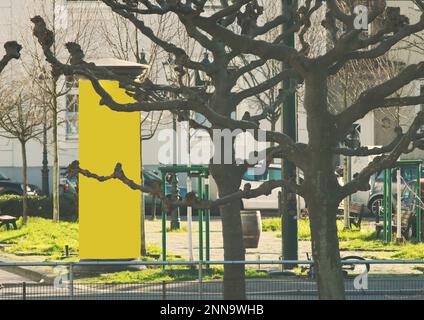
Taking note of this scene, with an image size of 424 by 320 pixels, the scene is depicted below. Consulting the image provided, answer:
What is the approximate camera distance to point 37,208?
124 feet

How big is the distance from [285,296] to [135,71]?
28.3 ft

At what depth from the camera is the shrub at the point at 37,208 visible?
3759 centimetres

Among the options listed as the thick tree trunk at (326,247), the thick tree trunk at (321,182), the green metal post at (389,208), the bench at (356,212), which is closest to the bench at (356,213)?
the bench at (356,212)

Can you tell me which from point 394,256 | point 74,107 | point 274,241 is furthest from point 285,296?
point 74,107

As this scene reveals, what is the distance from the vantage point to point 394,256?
26.3 metres

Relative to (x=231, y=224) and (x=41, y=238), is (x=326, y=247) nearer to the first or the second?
(x=231, y=224)

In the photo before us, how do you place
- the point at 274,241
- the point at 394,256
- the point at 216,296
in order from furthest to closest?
the point at 274,241 → the point at 394,256 → the point at 216,296

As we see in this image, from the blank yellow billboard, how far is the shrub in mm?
13513

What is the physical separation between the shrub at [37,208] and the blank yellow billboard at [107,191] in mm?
13513

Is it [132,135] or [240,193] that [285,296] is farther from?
[132,135]

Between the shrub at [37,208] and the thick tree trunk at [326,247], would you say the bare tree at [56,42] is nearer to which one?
the shrub at [37,208]

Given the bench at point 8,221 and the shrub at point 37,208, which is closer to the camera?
the bench at point 8,221

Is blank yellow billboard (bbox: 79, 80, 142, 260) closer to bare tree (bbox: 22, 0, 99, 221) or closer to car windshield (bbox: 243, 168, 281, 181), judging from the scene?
bare tree (bbox: 22, 0, 99, 221)

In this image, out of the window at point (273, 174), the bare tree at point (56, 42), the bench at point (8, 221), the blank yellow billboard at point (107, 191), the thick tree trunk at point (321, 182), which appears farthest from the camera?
the window at point (273, 174)
